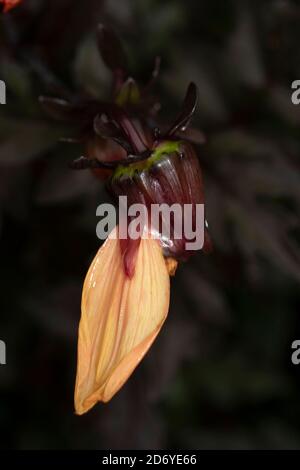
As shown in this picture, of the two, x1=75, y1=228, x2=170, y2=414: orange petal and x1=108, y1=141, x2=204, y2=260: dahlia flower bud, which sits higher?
x1=108, y1=141, x2=204, y2=260: dahlia flower bud

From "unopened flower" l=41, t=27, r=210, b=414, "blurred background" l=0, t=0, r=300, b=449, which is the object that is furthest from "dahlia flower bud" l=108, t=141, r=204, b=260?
"blurred background" l=0, t=0, r=300, b=449

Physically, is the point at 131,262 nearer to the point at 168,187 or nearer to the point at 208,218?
the point at 168,187

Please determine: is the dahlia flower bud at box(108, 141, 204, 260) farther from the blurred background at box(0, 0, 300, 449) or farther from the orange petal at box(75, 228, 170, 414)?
the blurred background at box(0, 0, 300, 449)

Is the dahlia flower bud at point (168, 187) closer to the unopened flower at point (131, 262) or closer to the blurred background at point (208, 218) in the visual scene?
the unopened flower at point (131, 262)

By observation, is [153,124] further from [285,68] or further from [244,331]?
[244,331]

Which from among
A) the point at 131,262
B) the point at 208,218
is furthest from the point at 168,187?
the point at 208,218

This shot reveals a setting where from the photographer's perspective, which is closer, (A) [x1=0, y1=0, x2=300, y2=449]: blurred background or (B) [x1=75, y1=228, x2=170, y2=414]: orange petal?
(B) [x1=75, y1=228, x2=170, y2=414]: orange petal

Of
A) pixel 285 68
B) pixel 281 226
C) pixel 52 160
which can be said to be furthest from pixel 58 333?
pixel 285 68
